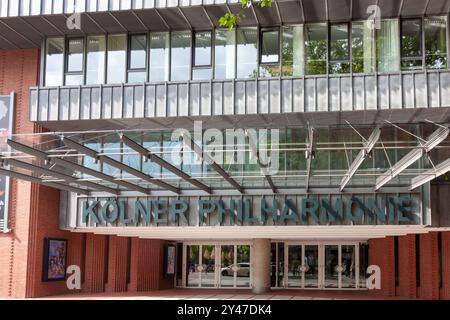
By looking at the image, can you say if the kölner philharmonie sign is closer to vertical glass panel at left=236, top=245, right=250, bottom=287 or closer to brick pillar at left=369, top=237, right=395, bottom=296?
brick pillar at left=369, top=237, right=395, bottom=296

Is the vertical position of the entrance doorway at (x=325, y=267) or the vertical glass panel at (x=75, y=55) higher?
the vertical glass panel at (x=75, y=55)

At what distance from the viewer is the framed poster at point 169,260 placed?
107 feet

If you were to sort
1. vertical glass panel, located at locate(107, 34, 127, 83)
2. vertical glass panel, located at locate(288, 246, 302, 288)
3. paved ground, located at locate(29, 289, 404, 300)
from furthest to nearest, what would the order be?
vertical glass panel, located at locate(288, 246, 302, 288), paved ground, located at locate(29, 289, 404, 300), vertical glass panel, located at locate(107, 34, 127, 83)

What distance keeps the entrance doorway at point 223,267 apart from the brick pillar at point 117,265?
512cm

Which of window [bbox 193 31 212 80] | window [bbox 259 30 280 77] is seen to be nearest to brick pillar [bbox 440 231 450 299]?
window [bbox 259 30 280 77]

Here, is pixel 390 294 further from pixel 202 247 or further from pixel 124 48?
pixel 124 48

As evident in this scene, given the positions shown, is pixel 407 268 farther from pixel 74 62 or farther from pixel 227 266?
pixel 74 62

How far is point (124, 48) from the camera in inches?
904

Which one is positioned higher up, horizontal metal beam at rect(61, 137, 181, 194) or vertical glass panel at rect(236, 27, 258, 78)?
vertical glass panel at rect(236, 27, 258, 78)

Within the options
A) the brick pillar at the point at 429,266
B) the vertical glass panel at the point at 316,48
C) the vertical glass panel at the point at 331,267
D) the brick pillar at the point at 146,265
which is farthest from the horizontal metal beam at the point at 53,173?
the brick pillar at the point at 429,266

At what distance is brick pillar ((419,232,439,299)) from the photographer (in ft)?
92.4

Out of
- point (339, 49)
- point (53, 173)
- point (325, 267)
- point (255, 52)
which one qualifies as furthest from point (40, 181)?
point (325, 267)

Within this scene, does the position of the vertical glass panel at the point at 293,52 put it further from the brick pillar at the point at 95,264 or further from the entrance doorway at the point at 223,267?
the entrance doorway at the point at 223,267

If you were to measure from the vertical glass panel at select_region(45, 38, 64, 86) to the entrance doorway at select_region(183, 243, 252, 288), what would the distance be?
1400 centimetres
